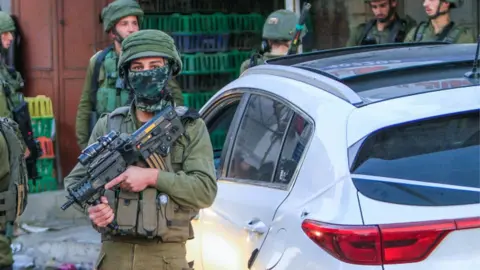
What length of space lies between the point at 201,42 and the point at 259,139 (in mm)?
5287

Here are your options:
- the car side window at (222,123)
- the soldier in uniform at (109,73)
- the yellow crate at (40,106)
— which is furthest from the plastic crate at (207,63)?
the car side window at (222,123)

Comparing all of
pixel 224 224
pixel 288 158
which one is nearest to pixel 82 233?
pixel 224 224

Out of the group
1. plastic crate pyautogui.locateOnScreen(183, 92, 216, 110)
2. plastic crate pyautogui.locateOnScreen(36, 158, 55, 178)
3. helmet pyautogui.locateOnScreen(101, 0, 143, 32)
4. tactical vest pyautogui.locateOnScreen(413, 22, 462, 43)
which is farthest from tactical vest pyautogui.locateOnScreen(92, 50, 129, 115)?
plastic crate pyautogui.locateOnScreen(183, 92, 216, 110)

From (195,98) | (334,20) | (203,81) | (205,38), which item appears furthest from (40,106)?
(334,20)

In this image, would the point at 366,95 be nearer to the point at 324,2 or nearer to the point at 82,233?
the point at 82,233

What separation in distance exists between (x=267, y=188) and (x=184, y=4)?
19.2 feet

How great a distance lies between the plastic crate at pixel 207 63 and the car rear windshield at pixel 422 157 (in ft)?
20.0

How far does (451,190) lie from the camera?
10.1ft

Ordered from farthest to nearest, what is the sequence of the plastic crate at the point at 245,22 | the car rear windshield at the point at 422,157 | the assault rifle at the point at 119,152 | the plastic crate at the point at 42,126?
the plastic crate at the point at 245,22 < the plastic crate at the point at 42,126 < the assault rifle at the point at 119,152 < the car rear windshield at the point at 422,157

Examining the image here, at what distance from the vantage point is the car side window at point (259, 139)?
3.92m

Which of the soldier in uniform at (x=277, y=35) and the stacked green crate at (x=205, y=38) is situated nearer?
the soldier in uniform at (x=277, y=35)

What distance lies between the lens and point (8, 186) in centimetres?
504

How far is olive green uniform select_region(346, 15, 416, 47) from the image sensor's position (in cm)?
725

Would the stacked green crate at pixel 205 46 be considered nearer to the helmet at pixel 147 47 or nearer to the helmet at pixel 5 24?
the helmet at pixel 5 24
